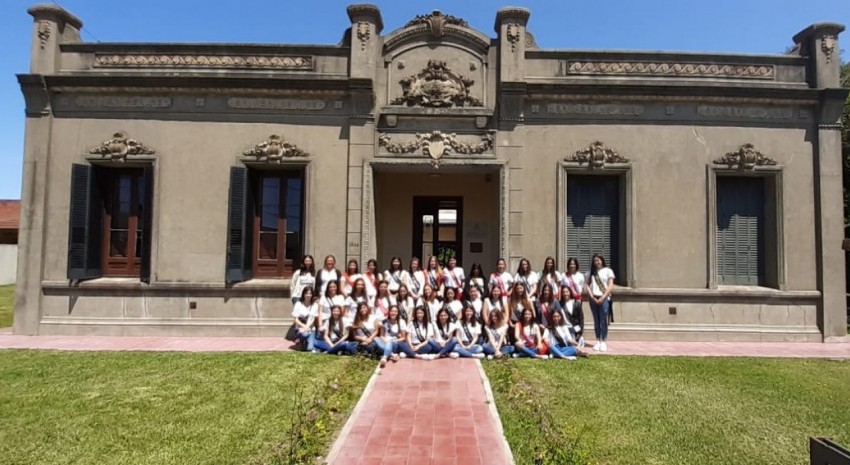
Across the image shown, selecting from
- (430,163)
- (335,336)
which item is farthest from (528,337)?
(430,163)

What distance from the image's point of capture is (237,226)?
30.2ft

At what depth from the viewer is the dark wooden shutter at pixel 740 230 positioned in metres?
9.57

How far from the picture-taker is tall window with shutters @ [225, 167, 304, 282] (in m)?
9.61

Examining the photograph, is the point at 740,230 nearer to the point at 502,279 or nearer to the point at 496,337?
the point at 502,279

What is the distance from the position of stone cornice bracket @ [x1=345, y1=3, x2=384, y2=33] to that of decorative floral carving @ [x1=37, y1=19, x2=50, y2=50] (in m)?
5.79

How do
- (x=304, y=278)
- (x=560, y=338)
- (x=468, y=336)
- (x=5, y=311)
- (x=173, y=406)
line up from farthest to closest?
(x=5, y=311)
(x=304, y=278)
(x=560, y=338)
(x=468, y=336)
(x=173, y=406)

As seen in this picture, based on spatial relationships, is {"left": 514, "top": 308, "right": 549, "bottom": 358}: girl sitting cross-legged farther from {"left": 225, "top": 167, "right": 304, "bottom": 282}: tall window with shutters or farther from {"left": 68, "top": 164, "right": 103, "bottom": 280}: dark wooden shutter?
{"left": 68, "top": 164, "right": 103, "bottom": 280}: dark wooden shutter

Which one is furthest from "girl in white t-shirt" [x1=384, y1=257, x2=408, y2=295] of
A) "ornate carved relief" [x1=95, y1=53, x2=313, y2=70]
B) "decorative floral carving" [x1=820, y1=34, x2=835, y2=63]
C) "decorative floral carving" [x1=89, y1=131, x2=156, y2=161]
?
"decorative floral carving" [x1=820, y1=34, x2=835, y2=63]

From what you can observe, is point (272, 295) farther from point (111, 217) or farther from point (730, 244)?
point (730, 244)

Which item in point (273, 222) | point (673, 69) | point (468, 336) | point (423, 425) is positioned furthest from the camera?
point (273, 222)

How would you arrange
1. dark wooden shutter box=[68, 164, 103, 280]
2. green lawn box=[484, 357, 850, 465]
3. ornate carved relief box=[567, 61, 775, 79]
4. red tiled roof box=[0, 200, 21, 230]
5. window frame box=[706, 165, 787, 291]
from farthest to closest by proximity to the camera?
red tiled roof box=[0, 200, 21, 230] → ornate carved relief box=[567, 61, 775, 79] → window frame box=[706, 165, 787, 291] → dark wooden shutter box=[68, 164, 103, 280] → green lawn box=[484, 357, 850, 465]

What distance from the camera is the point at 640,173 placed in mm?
9328

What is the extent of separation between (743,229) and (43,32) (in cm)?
1415

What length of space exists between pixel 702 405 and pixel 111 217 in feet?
34.4
